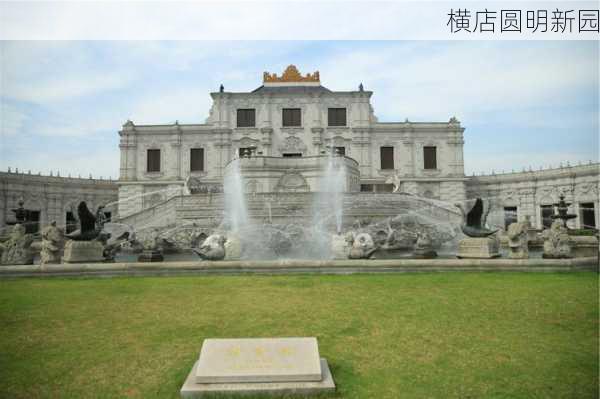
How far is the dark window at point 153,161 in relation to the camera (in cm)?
4766

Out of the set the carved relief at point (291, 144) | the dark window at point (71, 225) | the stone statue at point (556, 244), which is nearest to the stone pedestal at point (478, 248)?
the stone statue at point (556, 244)

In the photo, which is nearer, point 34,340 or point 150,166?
point 34,340

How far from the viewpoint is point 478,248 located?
1262 cm

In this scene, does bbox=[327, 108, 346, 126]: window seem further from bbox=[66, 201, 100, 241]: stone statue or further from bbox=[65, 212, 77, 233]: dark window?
bbox=[66, 201, 100, 241]: stone statue

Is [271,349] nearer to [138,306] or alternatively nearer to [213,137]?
[138,306]

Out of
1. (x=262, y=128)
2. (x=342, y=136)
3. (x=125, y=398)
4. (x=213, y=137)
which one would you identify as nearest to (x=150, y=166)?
(x=213, y=137)

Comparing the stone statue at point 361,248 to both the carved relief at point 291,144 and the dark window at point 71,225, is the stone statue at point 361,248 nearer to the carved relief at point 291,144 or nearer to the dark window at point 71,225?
the dark window at point 71,225

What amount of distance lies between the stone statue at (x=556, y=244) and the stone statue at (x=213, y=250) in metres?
10.9

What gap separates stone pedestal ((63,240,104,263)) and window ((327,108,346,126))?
3766cm

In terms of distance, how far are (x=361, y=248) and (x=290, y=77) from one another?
144 feet

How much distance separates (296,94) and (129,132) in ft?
67.6

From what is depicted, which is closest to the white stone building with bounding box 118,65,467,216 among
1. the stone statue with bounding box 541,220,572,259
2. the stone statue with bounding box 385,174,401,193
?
the stone statue with bounding box 385,174,401,193

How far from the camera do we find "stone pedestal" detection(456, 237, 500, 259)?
12492 mm

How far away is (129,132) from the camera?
156 ft
